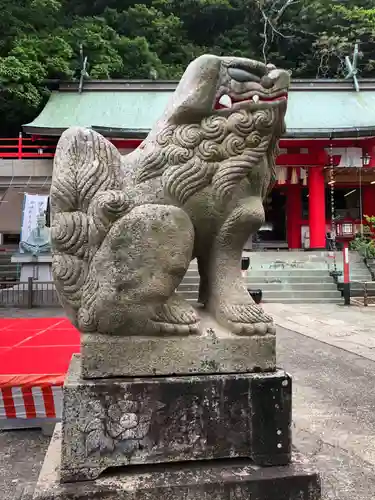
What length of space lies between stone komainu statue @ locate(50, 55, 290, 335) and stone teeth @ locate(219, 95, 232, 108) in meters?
0.01

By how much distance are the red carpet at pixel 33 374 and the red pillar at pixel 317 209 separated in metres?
9.29

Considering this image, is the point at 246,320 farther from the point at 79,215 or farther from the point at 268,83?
the point at 268,83

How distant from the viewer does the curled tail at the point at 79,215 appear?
1638 millimetres

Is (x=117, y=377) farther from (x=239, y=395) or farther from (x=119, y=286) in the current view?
(x=239, y=395)

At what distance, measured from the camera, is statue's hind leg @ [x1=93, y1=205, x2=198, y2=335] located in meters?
1.58

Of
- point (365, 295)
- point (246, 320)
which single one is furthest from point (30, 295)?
point (246, 320)

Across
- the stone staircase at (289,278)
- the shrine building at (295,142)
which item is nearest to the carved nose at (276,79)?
the stone staircase at (289,278)

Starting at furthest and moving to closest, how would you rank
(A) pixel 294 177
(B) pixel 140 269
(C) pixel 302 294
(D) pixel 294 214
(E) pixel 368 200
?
1. (E) pixel 368 200
2. (D) pixel 294 214
3. (A) pixel 294 177
4. (C) pixel 302 294
5. (B) pixel 140 269

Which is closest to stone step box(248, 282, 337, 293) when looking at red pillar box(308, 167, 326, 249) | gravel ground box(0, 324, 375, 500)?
red pillar box(308, 167, 326, 249)

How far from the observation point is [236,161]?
65.6 inches

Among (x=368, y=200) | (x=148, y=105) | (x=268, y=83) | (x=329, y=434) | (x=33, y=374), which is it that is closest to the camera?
(x=268, y=83)

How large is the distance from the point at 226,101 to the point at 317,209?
1098 cm

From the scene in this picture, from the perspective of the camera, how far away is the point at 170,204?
1.67 m

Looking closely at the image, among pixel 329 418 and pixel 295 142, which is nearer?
pixel 329 418
